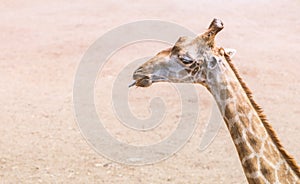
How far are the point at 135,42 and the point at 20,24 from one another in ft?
10.8

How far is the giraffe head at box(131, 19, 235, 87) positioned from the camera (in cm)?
411

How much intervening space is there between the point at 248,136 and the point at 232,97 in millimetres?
293

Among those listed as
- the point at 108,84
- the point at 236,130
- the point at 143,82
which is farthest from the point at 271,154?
the point at 108,84

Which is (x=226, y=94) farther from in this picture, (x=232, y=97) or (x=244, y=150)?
(x=244, y=150)

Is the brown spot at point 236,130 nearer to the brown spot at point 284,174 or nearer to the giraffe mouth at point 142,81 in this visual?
the brown spot at point 284,174

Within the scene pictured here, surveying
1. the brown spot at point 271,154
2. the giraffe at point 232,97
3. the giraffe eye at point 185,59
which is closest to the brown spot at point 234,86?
the giraffe at point 232,97

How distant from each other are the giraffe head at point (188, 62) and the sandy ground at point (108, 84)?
122 inches

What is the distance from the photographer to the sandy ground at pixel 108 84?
730cm

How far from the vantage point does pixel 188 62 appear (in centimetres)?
411

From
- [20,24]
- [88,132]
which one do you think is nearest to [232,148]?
A: [88,132]

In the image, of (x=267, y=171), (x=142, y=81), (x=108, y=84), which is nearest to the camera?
(x=267, y=171)

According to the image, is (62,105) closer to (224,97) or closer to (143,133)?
(143,133)

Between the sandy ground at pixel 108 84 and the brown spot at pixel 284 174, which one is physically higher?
the sandy ground at pixel 108 84

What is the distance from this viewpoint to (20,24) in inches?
552
